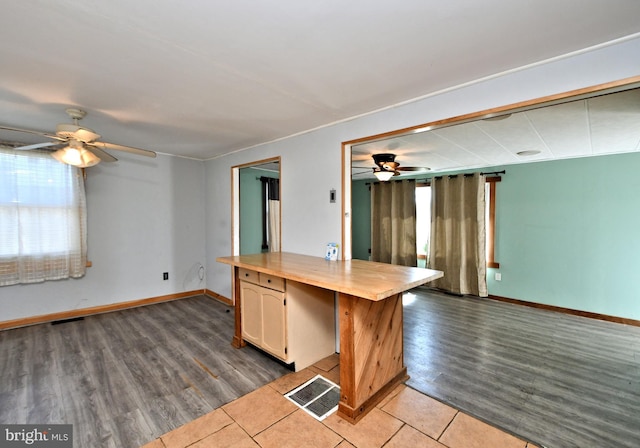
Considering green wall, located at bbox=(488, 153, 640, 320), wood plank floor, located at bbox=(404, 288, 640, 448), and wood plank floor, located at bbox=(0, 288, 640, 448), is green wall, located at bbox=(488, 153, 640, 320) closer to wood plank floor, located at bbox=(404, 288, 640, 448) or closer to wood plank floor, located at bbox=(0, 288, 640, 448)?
wood plank floor, located at bbox=(404, 288, 640, 448)

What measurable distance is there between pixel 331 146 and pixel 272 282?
141 cm

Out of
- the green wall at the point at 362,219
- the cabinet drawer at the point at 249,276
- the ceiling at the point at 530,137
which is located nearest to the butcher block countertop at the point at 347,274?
the cabinet drawer at the point at 249,276

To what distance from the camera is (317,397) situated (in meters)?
2.04

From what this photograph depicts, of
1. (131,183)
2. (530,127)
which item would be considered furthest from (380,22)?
(131,183)

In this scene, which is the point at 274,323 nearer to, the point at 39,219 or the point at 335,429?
the point at 335,429

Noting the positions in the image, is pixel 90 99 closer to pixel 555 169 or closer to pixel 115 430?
pixel 115 430

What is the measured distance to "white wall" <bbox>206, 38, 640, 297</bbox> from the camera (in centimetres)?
155

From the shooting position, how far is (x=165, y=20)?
1318 mm

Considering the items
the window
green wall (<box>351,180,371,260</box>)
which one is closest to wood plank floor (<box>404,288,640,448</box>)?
the window

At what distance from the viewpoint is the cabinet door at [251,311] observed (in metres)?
2.57

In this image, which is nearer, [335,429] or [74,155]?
[335,429]

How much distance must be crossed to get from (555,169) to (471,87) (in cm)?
324

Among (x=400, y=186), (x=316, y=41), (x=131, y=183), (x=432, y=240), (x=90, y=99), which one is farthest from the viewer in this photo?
(x=400, y=186)
